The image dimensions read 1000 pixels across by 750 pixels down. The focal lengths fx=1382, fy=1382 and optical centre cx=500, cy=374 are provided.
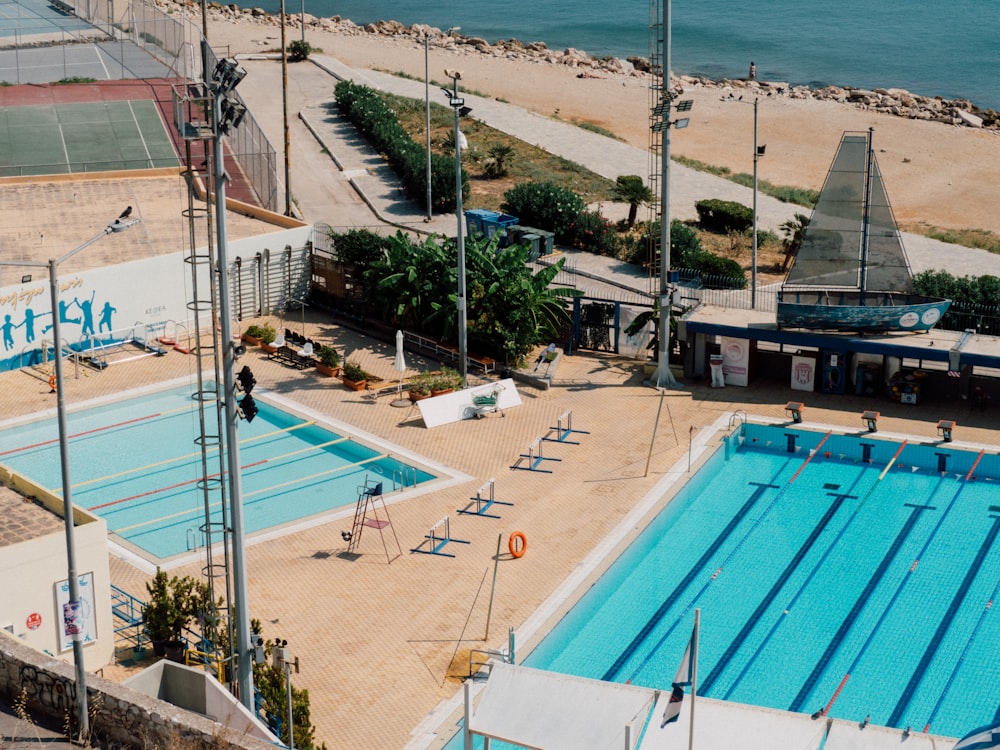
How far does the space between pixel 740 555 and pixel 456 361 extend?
1208 cm

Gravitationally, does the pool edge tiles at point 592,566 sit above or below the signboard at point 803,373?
below

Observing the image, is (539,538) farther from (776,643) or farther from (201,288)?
(201,288)

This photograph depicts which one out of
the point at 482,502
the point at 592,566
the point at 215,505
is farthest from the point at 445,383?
the point at 592,566

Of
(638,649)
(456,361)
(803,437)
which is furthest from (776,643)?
(456,361)

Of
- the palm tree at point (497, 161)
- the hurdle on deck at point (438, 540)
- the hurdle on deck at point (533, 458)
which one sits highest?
the palm tree at point (497, 161)

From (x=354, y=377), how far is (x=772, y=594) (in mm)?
14185

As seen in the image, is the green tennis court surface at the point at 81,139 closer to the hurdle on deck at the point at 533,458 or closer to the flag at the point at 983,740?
the hurdle on deck at the point at 533,458

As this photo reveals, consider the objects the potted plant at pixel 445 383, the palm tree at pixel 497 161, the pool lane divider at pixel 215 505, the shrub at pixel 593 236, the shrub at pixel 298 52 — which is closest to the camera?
the pool lane divider at pixel 215 505

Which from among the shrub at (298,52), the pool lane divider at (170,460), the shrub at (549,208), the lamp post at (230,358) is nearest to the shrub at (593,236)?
the shrub at (549,208)

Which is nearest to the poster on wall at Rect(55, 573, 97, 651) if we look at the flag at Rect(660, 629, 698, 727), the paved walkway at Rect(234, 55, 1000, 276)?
the flag at Rect(660, 629, 698, 727)

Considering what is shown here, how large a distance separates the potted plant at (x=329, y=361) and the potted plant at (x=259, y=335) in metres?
2.10

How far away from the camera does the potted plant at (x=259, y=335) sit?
1554 inches

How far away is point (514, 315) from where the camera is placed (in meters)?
37.5

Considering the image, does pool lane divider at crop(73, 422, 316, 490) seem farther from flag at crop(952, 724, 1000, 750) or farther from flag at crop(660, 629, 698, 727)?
flag at crop(952, 724, 1000, 750)
